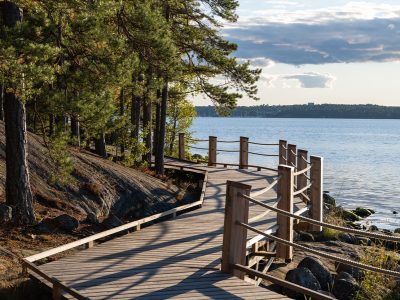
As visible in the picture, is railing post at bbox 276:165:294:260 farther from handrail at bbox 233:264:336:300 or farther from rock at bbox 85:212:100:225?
rock at bbox 85:212:100:225

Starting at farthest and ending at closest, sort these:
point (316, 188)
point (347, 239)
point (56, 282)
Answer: point (347, 239) < point (316, 188) < point (56, 282)

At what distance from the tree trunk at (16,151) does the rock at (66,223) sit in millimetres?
605

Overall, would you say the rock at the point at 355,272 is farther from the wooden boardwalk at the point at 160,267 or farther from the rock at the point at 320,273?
the wooden boardwalk at the point at 160,267

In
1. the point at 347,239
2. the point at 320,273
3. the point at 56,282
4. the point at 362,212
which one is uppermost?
the point at 56,282

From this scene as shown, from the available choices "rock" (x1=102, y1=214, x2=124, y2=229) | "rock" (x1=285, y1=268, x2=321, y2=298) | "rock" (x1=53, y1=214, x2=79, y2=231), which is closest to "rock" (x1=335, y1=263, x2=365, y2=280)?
"rock" (x1=285, y1=268, x2=321, y2=298)

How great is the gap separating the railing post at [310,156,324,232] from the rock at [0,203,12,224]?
728 centimetres

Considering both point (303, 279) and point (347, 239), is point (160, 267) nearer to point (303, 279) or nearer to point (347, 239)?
point (303, 279)

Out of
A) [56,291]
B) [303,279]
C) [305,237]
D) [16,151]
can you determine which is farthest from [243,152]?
[56,291]

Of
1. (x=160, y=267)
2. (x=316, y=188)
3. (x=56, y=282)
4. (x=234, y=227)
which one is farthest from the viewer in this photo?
(x=316, y=188)

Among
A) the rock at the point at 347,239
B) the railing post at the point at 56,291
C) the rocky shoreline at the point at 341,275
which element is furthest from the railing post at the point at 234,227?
the rock at the point at 347,239

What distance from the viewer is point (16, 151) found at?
1117 centimetres

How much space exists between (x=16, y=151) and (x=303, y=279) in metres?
6.60

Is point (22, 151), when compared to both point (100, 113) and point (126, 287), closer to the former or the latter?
point (100, 113)

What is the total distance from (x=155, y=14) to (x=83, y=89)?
407 centimetres
